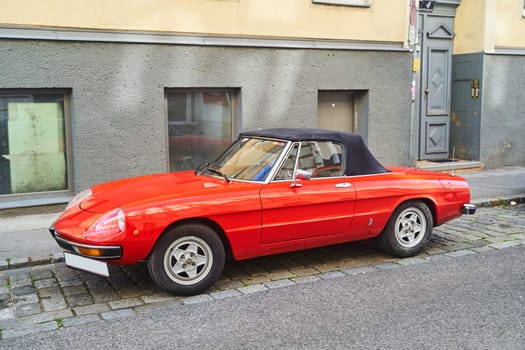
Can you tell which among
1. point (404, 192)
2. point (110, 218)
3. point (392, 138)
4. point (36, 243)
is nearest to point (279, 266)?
point (404, 192)

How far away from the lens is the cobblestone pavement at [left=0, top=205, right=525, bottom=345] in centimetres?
498

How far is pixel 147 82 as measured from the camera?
9.29 metres

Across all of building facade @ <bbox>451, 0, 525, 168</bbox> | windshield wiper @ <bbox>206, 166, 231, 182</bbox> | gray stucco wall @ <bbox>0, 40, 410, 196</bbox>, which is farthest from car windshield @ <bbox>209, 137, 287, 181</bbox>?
building facade @ <bbox>451, 0, 525, 168</bbox>

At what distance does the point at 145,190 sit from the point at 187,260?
848 mm

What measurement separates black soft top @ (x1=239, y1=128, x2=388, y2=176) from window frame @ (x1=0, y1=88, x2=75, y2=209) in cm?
371

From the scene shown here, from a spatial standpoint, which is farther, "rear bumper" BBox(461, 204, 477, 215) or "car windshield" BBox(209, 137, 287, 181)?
"rear bumper" BBox(461, 204, 477, 215)

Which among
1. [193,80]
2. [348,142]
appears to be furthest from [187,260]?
[193,80]

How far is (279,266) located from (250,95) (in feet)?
14.8

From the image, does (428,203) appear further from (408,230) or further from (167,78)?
(167,78)

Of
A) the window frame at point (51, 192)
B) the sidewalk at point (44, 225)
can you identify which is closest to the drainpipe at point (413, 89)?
Result: the sidewalk at point (44, 225)

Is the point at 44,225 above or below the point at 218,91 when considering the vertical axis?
below

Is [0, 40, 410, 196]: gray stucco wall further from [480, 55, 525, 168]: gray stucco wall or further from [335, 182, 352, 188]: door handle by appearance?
[335, 182, 352, 188]: door handle

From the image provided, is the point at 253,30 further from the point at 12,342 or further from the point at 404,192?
the point at 12,342

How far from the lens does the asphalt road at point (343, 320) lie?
4.33 metres
